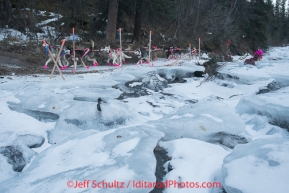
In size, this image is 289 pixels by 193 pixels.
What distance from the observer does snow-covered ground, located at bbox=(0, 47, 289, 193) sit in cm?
302

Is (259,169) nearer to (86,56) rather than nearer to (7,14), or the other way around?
(86,56)

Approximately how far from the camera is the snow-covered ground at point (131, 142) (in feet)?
9.91

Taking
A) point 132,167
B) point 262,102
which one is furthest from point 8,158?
point 262,102

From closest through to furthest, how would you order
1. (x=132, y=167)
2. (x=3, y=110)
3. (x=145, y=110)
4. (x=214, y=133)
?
(x=132, y=167), (x=214, y=133), (x=3, y=110), (x=145, y=110)

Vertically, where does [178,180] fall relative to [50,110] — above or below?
below

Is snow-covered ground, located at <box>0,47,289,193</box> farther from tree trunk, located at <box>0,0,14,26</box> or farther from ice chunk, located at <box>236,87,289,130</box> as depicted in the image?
tree trunk, located at <box>0,0,14,26</box>

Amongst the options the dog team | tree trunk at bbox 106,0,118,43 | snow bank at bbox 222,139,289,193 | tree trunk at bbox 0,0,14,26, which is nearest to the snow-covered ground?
snow bank at bbox 222,139,289,193

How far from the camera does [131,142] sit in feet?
13.0

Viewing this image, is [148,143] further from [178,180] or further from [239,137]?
[239,137]

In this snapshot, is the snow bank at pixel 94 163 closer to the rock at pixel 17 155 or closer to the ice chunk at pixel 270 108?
the rock at pixel 17 155

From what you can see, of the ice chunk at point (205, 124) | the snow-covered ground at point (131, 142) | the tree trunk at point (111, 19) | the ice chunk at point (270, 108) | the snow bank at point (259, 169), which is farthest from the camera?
the tree trunk at point (111, 19)

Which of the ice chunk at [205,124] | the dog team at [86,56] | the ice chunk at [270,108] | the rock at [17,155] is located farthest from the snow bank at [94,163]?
the dog team at [86,56]

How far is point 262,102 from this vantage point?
232 inches

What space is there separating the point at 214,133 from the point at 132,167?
2.00 m
